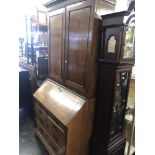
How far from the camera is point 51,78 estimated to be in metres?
2.32

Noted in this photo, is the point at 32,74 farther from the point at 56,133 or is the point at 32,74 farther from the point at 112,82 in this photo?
the point at 112,82

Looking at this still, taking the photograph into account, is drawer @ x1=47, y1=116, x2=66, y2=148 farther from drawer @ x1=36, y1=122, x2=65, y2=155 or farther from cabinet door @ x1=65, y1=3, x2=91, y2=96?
cabinet door @ x1=65, y1=3, x2=91, y2=96

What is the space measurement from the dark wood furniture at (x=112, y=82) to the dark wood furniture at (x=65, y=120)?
0.44 ft

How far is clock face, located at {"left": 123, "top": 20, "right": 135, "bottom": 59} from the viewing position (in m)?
1.42

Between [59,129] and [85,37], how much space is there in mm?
1056

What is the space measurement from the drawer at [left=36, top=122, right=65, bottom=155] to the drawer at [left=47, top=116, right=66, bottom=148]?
0.07 metres

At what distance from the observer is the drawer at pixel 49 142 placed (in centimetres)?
183

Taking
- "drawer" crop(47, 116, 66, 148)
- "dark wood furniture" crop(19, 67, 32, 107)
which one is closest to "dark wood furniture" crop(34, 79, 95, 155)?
"drawer" crop(47, 116, 66, 148)

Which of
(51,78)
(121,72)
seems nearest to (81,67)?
(121,72)
